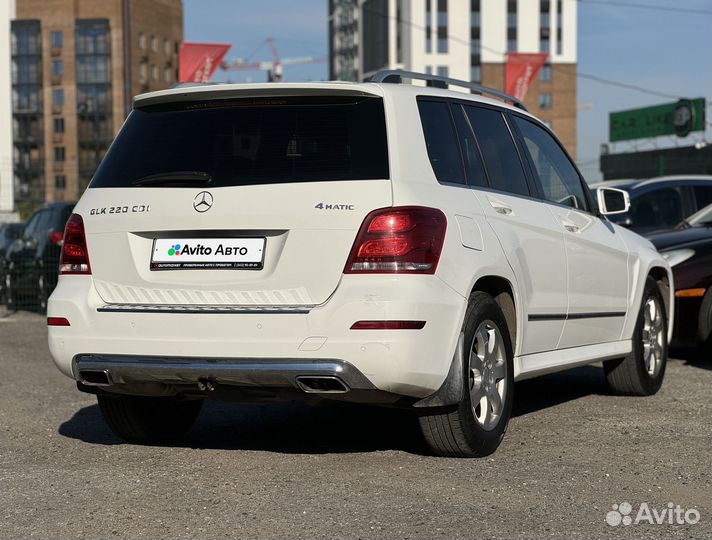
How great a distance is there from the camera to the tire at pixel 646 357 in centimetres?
826

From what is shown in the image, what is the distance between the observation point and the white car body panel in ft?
17.5

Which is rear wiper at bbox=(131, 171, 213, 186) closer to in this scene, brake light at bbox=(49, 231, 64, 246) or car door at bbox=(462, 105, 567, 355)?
car door at bbox=(462, 105, 567, 355)

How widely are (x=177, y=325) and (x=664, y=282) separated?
4559 millimetres

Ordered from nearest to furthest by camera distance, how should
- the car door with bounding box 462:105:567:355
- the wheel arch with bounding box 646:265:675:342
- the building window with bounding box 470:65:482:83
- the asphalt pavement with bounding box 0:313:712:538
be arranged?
the asphalt pavement with bounding box 0:313:712:538 < the car door with bounding box 462:105:567:355 < the wheel arch with bounding box 646:265:675:342 < the building window with bounding box 470:65:482:83

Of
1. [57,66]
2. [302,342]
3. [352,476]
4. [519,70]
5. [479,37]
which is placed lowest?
[352,476]

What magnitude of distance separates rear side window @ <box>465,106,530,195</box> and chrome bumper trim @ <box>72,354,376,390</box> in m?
1.61

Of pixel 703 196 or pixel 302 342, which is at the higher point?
pixel 703 196

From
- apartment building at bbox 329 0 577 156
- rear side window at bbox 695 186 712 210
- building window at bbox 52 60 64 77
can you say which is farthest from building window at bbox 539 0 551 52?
rear side window at bbox 695 186 712 210

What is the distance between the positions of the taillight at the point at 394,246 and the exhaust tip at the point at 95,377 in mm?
1262

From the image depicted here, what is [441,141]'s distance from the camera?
6062 mm

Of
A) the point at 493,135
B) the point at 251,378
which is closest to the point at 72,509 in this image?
the point at 251,378

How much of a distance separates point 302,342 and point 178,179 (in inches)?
39.7

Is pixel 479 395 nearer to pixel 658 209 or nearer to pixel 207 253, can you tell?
pixel 207 253

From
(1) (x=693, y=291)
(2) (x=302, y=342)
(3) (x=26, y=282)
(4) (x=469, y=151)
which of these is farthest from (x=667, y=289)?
(3) (x=26, y=282)
